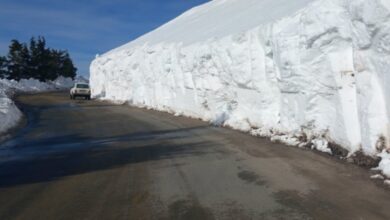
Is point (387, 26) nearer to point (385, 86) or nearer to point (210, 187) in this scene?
point (385, 86)

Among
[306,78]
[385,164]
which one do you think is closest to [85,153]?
[306,78]

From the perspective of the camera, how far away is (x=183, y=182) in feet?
25.9

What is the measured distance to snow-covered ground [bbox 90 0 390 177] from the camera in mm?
8820

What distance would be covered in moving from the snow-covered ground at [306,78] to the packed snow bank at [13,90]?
25.9 ft

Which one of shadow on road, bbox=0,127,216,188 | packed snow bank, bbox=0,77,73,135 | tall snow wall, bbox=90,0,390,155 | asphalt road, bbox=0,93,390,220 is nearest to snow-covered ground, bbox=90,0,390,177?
tall snow wall, bbox=90,0,390,155

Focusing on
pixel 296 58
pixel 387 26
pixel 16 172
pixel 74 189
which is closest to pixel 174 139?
pixel 296 58

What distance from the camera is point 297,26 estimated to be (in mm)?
12914

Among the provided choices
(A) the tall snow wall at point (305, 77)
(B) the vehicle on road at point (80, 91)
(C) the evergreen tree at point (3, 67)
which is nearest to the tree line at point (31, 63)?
(C) the evergreen tree at point (3, 67)

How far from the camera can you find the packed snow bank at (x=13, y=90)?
1994 centimetres

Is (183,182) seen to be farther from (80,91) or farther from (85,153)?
(80,91)

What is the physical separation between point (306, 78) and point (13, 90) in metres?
51.7

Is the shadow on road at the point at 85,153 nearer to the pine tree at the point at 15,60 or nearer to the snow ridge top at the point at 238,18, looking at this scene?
the snow ridge top at the point at 238,18

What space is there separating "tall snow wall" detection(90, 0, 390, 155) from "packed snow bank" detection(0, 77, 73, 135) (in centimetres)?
792

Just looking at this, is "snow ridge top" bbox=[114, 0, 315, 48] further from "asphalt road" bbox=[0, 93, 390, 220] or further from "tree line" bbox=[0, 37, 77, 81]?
"tree line" bbox=[0, 37, 77, 81]
